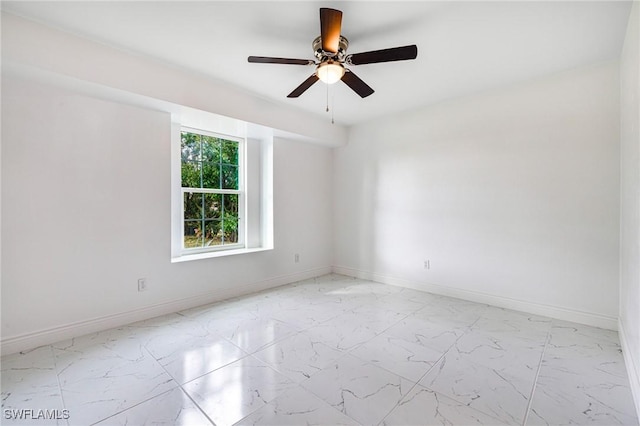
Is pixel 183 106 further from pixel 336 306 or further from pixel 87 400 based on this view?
pixel 336 306

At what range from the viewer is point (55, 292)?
2428 mm

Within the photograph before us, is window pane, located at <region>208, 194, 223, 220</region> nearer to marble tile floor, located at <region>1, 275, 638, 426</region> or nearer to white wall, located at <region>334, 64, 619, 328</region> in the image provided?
marble tile floor, located at <region>1, 275, 638, 426</region>

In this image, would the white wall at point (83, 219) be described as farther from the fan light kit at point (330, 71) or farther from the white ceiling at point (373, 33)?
the fan light kit at point (330, 71)

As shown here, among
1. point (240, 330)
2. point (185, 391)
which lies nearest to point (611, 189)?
point (240, 330)

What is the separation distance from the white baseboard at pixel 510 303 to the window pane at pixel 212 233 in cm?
227

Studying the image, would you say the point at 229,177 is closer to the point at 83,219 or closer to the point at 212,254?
the point at 212,254

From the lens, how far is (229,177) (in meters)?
4.00

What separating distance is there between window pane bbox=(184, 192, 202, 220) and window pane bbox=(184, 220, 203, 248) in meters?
0.07

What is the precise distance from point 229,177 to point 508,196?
346 centimetres

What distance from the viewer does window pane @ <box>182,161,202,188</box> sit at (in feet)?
11.5

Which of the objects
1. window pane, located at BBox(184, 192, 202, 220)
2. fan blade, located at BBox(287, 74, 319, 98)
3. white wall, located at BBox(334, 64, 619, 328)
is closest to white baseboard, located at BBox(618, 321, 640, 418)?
white wall, located at BBox(334, 64, 619, 328)

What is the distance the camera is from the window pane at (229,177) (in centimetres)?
394

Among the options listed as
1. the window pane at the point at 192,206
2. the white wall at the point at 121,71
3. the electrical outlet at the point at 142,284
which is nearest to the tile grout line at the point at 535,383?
the electrical outlet at the point at 142,284

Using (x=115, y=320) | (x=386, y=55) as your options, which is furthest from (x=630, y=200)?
(x=115, y=320)
